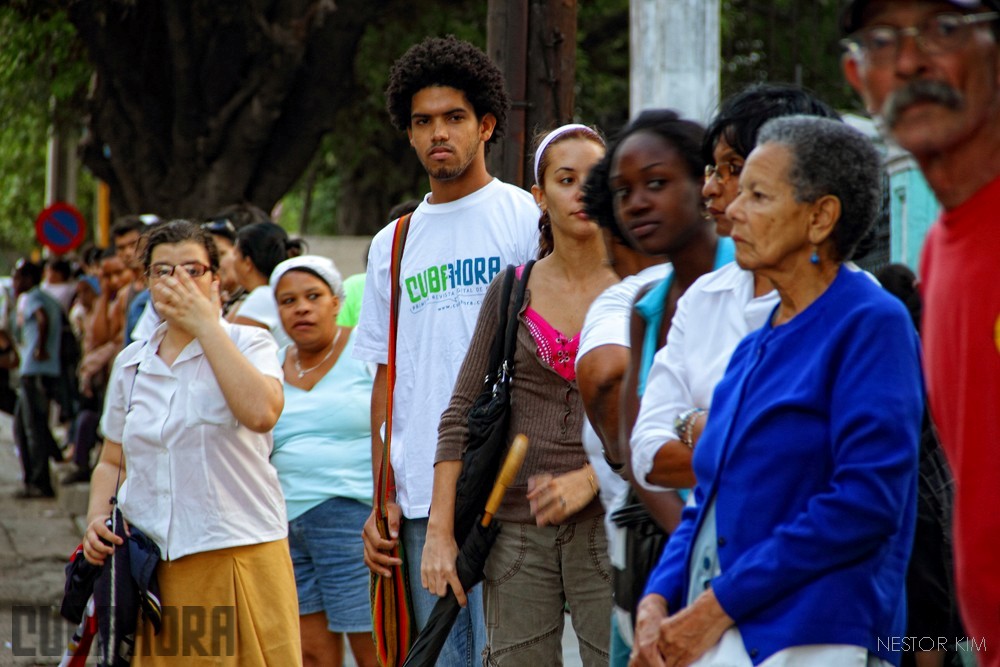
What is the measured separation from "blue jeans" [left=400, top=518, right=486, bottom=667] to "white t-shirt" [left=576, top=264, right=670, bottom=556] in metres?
0.96

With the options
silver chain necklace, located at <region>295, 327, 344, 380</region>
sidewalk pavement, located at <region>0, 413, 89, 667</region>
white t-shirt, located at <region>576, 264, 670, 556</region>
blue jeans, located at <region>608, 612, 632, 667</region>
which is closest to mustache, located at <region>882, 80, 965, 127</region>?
white t-shirt, located at <region>576, 264, 670, 556</region>

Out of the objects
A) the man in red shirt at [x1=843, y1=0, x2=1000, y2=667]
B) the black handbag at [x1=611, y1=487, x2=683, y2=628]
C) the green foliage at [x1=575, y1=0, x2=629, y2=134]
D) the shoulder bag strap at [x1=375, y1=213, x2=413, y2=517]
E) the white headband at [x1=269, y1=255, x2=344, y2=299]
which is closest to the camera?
the man in red shirt at [x1=843, y1=0, x2=1000, y2=667]

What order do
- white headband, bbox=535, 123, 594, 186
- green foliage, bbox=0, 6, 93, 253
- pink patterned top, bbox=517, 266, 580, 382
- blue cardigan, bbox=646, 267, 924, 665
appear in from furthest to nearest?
1. green foliage, bbox=0, 6, 93, 253
2. white headband, bbox=535, 123, 594, 186
3. pink patterned top, bbox=517, 266, 580, 382
4. blue cardigan, bbox=646, 267, 924, 665

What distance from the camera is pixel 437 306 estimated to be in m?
4.54

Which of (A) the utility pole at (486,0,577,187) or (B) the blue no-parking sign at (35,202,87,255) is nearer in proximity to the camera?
(A) the utility pole at (486,0,577,187)

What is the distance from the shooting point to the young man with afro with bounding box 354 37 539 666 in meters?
4.49

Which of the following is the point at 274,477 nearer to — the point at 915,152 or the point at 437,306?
the point at 437,306

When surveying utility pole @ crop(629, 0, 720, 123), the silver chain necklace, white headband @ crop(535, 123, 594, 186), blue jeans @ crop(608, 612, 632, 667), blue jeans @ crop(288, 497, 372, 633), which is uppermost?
utility pole @ crop(629, 0, 720, 123)

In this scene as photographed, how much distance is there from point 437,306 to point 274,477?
964 mm

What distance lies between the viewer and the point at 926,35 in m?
2.19

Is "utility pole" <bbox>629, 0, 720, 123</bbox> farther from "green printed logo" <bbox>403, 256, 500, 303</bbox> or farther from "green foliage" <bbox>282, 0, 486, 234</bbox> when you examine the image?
"green foliage" <bbox>282, 0, 486, 234</bbox>

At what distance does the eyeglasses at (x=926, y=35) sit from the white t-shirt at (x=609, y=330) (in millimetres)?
1311

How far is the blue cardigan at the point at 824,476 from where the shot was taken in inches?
98.1

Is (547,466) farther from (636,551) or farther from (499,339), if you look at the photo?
(636,551)
